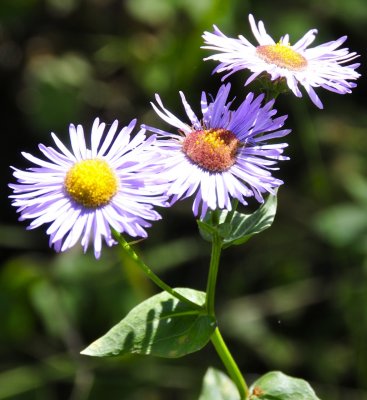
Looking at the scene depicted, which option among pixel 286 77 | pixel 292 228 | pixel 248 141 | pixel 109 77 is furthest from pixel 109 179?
pixel 109 77

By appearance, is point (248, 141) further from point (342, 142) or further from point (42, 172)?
point (342, 142)

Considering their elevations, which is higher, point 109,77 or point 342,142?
point 109,77

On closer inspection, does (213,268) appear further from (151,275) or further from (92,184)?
(92,184)

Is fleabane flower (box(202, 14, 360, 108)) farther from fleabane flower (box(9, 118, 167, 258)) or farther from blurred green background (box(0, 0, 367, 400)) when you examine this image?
blurred green background (box(0, 0, 367, 400))

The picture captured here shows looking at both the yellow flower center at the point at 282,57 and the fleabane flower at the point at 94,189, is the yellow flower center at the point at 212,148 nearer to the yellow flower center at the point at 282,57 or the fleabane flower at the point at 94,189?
the fleabane flower at the point at 94,189

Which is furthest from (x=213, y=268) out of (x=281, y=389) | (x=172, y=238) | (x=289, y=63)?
(x=172, y=238)

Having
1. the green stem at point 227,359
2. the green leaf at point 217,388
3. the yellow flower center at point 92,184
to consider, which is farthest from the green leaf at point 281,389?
the yellow flower center at point 92,184

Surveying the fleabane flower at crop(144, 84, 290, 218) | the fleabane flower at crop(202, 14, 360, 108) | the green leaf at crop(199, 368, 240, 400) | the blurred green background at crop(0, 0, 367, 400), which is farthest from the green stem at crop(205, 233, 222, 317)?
the blurred green background at crop(0, 0, 367, 400)
